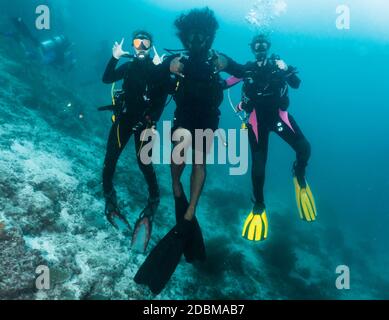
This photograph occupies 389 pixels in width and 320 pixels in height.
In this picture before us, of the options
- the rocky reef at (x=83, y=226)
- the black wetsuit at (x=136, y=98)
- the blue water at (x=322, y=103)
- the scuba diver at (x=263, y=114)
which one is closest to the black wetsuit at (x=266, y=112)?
the scuba diver at (x=263, y=114)

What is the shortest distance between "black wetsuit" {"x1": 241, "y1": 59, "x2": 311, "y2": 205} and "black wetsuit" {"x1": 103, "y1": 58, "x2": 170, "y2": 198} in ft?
5.94

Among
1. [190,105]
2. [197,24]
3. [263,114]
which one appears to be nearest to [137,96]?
[190,105]

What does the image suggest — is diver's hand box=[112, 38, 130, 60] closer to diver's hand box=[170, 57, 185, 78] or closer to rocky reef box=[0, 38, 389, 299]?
diver's hand box=[170, 57, 185, 78]

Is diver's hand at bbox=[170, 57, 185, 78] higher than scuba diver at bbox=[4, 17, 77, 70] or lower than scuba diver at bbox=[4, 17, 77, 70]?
lower

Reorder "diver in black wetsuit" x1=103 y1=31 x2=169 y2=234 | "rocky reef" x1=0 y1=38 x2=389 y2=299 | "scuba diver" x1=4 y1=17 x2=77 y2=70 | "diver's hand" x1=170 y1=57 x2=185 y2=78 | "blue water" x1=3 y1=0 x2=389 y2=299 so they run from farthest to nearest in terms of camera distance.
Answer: "blue water" x1=3 y1=0 x2=389 y2=299 → "scuba diver" x1=4 y1=17 x2=77 y2=70 → "rocky reef" x1=0 y1=38 x2=389 y2=299 → "diver in black wetsuit" x1=103 y1=31 x2=169 y2=234 → "diver's hand" x1=170 y1=57 x2=185 y2=78

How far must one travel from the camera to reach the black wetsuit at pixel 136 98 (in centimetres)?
523

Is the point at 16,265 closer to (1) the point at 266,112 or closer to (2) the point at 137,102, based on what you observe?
(2) the point at 137,102

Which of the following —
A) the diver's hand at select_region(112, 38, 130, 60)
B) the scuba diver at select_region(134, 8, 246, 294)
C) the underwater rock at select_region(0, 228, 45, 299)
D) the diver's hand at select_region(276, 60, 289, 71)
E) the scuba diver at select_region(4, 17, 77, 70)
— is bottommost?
the underwater rock at select_region(0, 228, 45, 299)

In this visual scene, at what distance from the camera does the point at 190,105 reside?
4.90m

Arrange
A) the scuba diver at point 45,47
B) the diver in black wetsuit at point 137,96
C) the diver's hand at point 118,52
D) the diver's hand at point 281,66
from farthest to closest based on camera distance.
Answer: the scuba diver at point 45,47, the diver's hand at point 281,66, the diver's hand at point 118,52, the diver in black wetsuit at point 137,96

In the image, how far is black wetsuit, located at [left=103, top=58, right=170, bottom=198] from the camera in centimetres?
523

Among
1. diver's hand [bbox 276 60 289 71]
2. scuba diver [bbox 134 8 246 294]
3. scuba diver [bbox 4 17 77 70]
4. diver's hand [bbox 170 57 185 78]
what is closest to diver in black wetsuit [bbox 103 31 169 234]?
diver's hand [bbox 170 57 185 78]

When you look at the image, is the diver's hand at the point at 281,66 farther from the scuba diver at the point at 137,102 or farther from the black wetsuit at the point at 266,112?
the scuba diver at the point at 137,102

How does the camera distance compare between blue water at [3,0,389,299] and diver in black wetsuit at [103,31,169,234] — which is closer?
diver in black wetsuit at [103,31,169,234]
